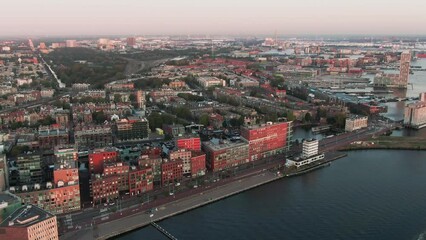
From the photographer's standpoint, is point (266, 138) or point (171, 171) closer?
point (171, 171)

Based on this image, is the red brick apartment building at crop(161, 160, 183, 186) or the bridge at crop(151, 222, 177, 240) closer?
the bridge at crop(151, 222, 177, 240)

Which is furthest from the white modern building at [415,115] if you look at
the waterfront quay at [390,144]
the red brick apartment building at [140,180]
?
the red brick apartment building at [140,180]

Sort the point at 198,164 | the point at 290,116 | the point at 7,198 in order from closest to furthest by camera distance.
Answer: the point at 7,198 < the point at 198,164 < the point at 290,116

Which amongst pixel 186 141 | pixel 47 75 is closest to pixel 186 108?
pixel 186 141

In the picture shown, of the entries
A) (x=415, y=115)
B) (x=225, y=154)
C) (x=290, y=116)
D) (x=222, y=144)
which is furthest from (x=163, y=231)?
(x=415, y=115)

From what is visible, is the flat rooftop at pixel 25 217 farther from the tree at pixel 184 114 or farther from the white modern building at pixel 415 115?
the white modern building at pixel 415 115

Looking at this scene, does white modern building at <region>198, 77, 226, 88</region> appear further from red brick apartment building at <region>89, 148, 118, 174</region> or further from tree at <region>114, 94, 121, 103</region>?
red brick apartment building at <region>89, 148, 118, 174</region>

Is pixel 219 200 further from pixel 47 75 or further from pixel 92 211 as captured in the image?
pixel 47 75

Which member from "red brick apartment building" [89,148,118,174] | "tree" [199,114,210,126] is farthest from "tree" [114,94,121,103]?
"red brick apartment building" [89,148,118,174]

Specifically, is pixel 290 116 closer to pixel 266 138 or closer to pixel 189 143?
pixel 266 138
